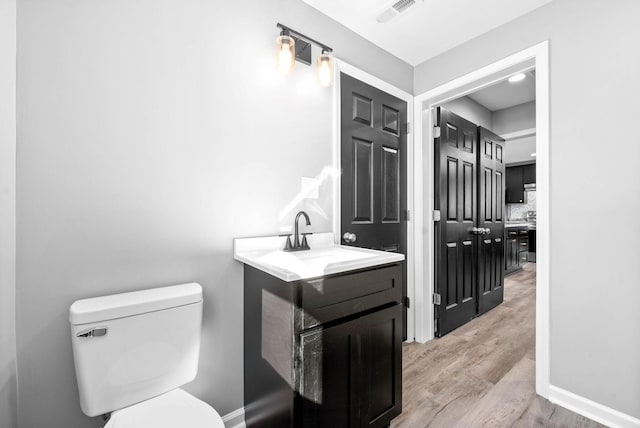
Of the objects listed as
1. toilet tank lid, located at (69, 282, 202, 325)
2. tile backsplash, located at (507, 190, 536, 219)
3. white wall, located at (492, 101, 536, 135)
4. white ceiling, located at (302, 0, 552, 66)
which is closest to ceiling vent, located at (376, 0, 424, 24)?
white ceiling, located at (302, 0, 552, 66)

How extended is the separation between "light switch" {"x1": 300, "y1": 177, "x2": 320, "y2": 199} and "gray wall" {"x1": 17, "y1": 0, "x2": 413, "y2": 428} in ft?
0.15

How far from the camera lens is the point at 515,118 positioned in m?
3.66

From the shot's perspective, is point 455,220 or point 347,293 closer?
point 347,293

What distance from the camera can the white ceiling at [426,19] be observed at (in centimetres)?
173

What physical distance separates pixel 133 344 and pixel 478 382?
203 cm

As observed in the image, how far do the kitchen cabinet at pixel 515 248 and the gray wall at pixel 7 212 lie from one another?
18.8 feet

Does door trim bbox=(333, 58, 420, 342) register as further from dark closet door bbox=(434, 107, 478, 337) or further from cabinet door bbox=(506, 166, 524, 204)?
cabinet door bbox=(506, 166, 524, 204)

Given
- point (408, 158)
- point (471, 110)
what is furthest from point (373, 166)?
point (471, 110)

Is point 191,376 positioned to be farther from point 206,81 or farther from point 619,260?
point 619,260

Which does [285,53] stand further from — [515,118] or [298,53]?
[515,118]

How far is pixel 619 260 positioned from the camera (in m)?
1.44

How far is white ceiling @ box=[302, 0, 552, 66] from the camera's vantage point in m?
1.73

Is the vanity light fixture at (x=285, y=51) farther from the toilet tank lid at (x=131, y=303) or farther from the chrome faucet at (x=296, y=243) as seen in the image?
the toilet tank lid at (x=131, y=303)

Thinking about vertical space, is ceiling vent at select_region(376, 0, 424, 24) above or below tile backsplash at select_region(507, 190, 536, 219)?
above
